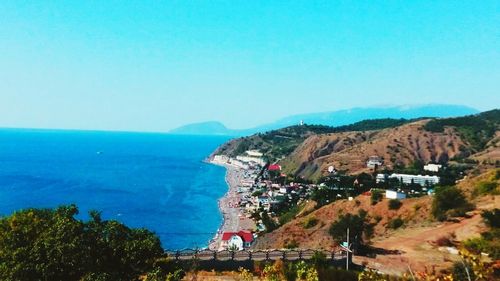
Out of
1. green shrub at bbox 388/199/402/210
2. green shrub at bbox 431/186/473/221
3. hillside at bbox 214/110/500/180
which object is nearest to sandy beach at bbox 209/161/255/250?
hillside at bbox 214/110/500/180

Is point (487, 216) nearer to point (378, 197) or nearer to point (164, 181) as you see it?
point (378, 197)

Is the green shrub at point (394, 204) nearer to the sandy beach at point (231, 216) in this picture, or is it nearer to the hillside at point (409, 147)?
the sandy beach at point (231, 216)

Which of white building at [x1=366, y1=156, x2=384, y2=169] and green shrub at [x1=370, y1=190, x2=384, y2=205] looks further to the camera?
white building at [x1=366, y1=156, x2=384, y2=169]

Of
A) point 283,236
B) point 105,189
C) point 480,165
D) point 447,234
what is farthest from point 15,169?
point 447,234

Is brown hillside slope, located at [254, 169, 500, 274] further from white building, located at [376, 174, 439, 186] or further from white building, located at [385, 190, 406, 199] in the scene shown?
white building, located at [376, 174, 439, 186]

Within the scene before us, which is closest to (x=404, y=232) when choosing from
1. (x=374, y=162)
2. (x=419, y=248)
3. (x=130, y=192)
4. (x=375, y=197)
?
(x=419, y=248)

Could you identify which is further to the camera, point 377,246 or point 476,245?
point 377,246

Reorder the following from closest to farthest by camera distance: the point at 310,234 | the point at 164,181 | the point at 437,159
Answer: the point at 310,234, the point at 437,159, the point at 164,181

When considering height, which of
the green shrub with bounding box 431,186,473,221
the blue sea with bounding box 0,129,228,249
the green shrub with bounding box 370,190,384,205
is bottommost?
the blue sea with bounding box 0,129,228,249
